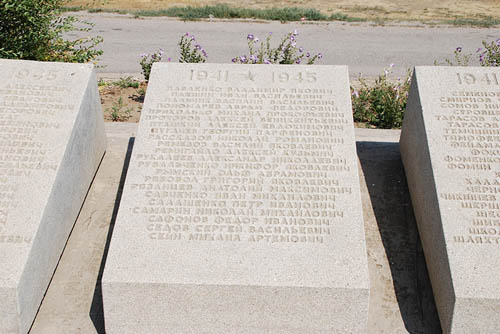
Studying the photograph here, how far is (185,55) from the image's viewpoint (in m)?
7.56

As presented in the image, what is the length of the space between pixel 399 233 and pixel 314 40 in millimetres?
7651

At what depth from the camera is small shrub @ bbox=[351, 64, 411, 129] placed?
662 cm

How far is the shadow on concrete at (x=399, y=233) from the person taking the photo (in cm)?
388

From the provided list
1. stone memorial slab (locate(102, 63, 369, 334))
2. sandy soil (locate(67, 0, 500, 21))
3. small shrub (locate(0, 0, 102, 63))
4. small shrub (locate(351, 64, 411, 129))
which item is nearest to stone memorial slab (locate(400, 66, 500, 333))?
stone memorial slab (locate(102, 63, 369, 334))

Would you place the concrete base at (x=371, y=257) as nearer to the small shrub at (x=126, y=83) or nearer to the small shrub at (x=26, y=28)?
the small shrub at (x=26, y=28)

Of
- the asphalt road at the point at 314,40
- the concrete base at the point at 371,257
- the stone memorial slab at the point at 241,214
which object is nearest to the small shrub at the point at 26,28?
the concrete base at the point at 371,257

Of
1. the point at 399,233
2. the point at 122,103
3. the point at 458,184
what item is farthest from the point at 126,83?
the point at 458,184

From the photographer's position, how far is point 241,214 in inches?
150

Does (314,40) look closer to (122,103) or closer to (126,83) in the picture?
(126,83)

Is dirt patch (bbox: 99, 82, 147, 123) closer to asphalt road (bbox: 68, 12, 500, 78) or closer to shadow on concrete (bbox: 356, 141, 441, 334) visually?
asphalt road (bbox: 68, 12, 500, 78)

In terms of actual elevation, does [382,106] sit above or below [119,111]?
above

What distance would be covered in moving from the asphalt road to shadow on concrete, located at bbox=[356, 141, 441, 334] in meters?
4.35

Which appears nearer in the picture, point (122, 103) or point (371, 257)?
point (371, 257)

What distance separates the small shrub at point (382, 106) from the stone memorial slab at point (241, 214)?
84.5 inches
